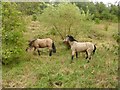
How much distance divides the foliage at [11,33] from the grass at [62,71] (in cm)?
51

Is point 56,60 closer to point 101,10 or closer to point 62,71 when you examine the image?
point 62,71

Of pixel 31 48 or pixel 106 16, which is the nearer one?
pixel 31 48

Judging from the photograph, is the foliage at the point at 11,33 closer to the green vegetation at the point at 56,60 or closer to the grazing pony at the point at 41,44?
the green vegetation at the point at 56,60

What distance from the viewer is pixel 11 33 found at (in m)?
11.1

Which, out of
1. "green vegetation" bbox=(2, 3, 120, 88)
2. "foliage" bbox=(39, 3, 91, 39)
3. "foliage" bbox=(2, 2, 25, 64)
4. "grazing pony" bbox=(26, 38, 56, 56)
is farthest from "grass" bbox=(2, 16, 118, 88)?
"foliage" bbox=(39, 3, 91, 39)

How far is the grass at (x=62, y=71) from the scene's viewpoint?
9086 millimetres

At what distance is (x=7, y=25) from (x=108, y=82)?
513 cm

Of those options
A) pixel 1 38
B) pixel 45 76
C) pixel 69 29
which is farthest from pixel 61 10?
pixel 45 76

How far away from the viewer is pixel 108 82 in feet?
28.9

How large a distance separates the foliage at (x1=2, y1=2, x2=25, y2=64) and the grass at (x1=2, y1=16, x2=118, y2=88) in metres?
0.51

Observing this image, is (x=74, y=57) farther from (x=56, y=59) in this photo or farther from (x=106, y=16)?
(x=106, y=16)

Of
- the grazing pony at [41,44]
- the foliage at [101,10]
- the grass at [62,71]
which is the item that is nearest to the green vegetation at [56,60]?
the grass at [62,71]

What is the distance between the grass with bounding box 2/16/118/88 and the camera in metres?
9.09

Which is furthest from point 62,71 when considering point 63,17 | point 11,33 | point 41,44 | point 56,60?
point 63,17
